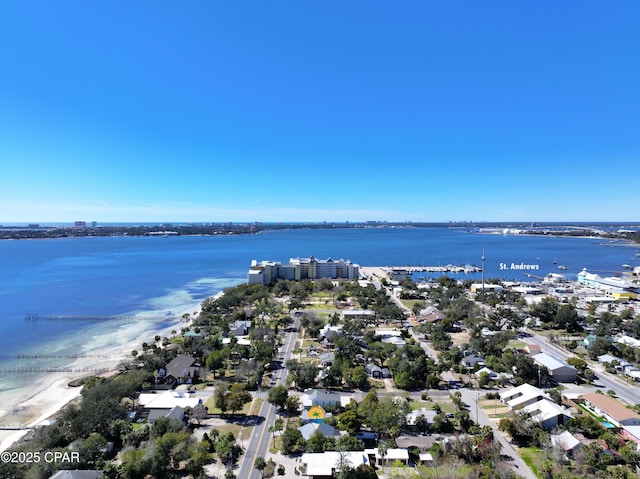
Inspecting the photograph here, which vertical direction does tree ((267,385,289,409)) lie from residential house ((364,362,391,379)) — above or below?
above

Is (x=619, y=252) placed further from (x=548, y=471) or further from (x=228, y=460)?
(x=228, y=460)

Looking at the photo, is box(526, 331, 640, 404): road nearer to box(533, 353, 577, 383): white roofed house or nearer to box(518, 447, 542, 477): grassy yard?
box(533, 353, 577, 383): white roofed house

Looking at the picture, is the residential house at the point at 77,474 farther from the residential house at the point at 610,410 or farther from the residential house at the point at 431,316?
the residential house at the point at 431,316

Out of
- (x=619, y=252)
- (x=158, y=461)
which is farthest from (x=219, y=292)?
(x=619, y=252)

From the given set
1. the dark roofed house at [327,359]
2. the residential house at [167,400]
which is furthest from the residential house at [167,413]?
the dark roofed house at [327,359]

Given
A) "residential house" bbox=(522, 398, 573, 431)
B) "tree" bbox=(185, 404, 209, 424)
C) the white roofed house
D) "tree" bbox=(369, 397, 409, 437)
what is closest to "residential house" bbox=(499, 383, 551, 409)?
"residential house" bbox=(522, 398, 573, 431)
